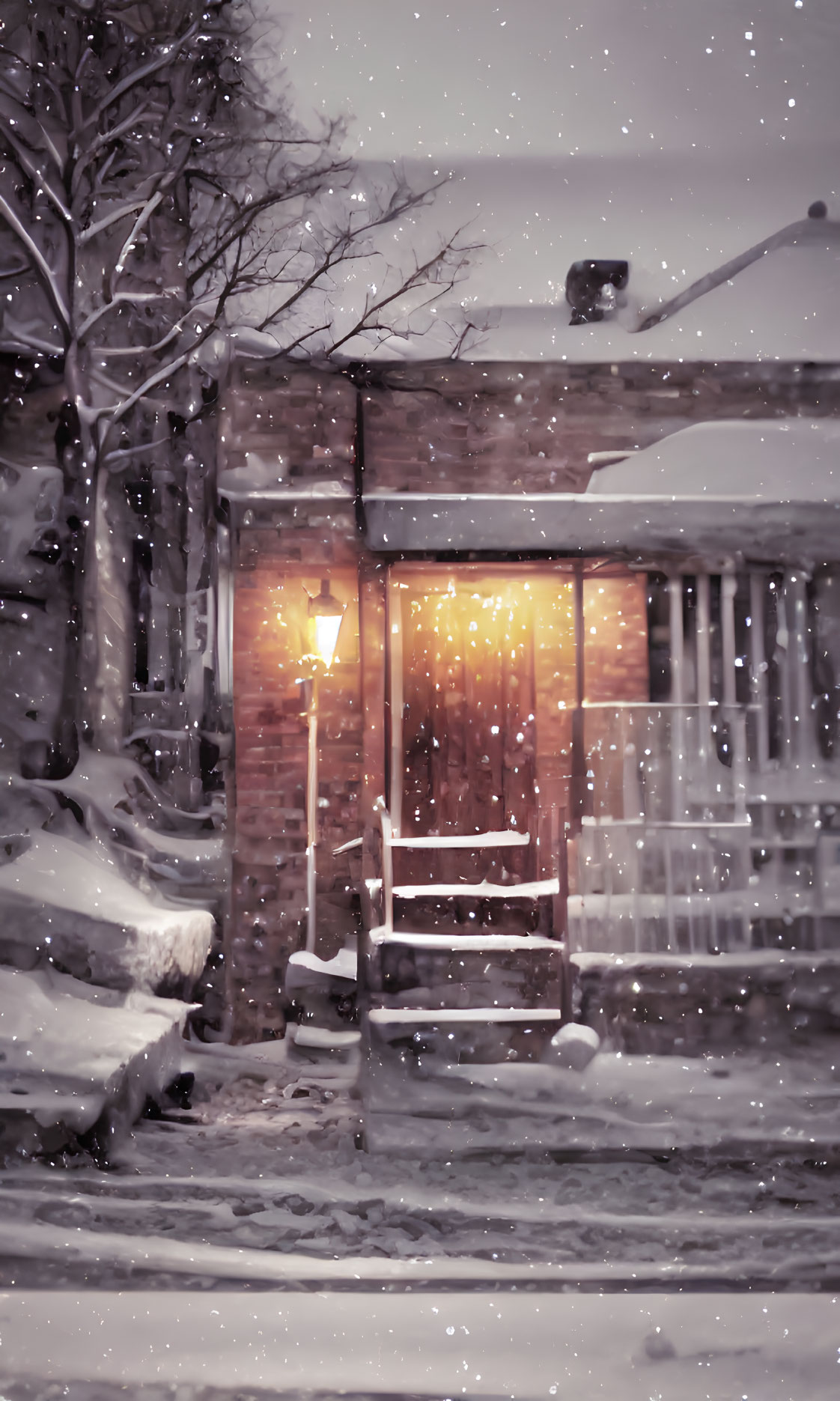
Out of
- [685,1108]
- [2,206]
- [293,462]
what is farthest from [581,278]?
[685,1108]

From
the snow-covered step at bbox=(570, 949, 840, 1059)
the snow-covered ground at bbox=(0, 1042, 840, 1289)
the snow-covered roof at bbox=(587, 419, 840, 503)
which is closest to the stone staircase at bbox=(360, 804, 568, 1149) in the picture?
the snow-covered step at bbox=(570, 949, 840, 1059)

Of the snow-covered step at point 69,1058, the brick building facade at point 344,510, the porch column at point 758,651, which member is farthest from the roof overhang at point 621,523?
the snow-covered step at point 69,1058

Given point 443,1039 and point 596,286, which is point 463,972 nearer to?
point 443,1039

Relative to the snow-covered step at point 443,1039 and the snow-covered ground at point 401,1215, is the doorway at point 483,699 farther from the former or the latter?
the snow-covered ground at point 401,1215

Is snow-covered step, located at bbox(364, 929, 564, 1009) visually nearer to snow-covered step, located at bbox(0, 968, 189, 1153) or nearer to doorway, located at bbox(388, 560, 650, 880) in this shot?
snow-covered step, located at bbox(0, 968, 189, 1153)

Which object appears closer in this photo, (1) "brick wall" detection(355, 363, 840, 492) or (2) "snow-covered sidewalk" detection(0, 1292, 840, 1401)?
(2) "snow-covered sidewalk" detection(0, 1292, 840, 1401)

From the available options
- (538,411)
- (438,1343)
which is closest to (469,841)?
(538,411)

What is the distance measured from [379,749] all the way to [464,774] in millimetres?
1346

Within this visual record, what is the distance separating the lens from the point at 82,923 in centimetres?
565

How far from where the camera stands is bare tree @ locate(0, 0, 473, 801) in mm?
7309

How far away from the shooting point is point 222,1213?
465cm

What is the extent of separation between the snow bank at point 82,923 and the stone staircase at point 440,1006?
1.25m

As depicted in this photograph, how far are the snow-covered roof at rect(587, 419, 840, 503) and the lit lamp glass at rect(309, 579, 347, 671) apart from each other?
7.76 ft

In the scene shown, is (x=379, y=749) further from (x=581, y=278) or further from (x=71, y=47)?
(x=71, y=47)
